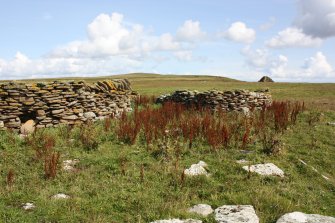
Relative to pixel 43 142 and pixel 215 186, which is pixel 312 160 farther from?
pixel 43 142

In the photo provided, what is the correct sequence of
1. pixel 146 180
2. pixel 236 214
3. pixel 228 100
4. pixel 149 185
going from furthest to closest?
pixel 228 100 → pixel 146 180 → pixel 149 185 → pixel 236 214

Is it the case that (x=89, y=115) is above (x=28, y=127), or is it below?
above

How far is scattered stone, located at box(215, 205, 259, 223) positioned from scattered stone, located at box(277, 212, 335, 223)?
0.46 m

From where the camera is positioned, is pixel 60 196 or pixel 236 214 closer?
pixel 236 214

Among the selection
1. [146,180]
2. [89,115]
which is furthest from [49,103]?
[146,180]

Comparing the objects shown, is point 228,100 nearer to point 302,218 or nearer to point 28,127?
point 28,127

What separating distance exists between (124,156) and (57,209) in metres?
3.29

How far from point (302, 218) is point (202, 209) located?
1.67m

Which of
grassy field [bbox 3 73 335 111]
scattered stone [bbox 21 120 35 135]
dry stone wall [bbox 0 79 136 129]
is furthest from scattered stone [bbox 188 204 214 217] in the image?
grassy field [bbox 3 73 335 111]

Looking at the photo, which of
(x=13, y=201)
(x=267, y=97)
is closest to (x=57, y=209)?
(x=13, y=201)

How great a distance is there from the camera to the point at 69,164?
8.71 metres

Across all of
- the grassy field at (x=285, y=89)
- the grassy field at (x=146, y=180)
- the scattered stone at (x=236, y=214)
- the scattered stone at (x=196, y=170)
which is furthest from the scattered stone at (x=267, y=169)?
the grassy field at (x=285, y=89)

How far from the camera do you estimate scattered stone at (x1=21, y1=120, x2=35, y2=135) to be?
11795 millimetres

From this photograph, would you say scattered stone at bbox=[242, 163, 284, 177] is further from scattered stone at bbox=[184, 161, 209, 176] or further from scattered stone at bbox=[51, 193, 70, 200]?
scattered stone at bbox=[51, 193, 70, 200]
